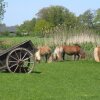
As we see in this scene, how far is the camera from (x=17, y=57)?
16.1 meters

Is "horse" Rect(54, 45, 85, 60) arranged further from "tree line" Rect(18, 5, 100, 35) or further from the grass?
"tree line" Rect(18, 5, 100, 35)

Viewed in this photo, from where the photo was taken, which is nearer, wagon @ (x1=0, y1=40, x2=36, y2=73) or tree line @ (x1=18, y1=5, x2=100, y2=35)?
wagon @ (x1=0, y1=40, x2=36, y2=73)

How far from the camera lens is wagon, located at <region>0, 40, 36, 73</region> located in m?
15.9

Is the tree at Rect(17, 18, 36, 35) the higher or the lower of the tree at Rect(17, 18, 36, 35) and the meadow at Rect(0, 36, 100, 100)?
the higher

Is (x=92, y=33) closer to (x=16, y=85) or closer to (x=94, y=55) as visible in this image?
(x=94, y=55)

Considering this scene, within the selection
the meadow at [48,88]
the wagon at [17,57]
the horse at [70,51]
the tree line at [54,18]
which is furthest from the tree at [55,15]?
the meadow at [48,88]

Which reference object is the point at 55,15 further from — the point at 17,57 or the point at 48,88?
the point at 48,88

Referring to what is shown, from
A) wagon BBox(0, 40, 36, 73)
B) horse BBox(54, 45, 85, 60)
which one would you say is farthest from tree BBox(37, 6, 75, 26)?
wagon BBox(0, 40, 36, 73)

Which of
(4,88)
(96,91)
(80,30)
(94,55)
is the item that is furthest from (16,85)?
(80,30)

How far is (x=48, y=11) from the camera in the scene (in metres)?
109

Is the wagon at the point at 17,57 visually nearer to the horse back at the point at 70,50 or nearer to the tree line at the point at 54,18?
the horse back at the point at 70,50

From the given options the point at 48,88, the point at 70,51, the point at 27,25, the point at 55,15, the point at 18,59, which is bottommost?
the point at 70,51

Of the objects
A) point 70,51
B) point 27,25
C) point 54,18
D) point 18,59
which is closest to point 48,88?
point 18,59

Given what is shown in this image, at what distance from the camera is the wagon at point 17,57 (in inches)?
627
